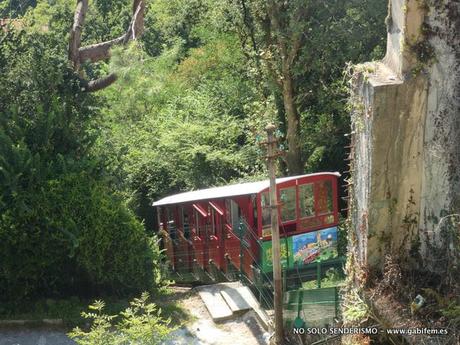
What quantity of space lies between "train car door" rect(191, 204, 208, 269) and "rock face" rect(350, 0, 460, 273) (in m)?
7.65

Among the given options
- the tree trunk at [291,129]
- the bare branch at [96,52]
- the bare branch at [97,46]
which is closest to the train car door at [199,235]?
the bare branch at [97,46]

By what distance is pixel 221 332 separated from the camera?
11250 mm

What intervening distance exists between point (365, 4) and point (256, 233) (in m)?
7.33

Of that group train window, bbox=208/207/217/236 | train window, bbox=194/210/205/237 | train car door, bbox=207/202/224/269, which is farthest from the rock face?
train window, bbox=194/210/205/237

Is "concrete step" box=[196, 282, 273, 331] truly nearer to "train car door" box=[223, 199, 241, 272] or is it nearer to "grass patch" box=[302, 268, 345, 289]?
"train car door" box=[223, 199, 241, 272]

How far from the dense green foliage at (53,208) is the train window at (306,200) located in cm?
310

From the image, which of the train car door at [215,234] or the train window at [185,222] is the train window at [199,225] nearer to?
the train car door at [215,234]

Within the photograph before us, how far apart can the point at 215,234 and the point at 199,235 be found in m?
1.02

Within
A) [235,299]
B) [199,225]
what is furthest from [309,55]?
[235,299]

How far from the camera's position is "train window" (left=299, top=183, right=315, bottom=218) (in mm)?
13578

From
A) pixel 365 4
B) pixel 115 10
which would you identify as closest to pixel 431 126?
pixel 365 4

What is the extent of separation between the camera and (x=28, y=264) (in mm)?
11633

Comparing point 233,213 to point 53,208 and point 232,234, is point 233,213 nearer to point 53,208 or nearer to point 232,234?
point 232,234

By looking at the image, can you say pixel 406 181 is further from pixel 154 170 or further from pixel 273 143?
pixel 154 170
